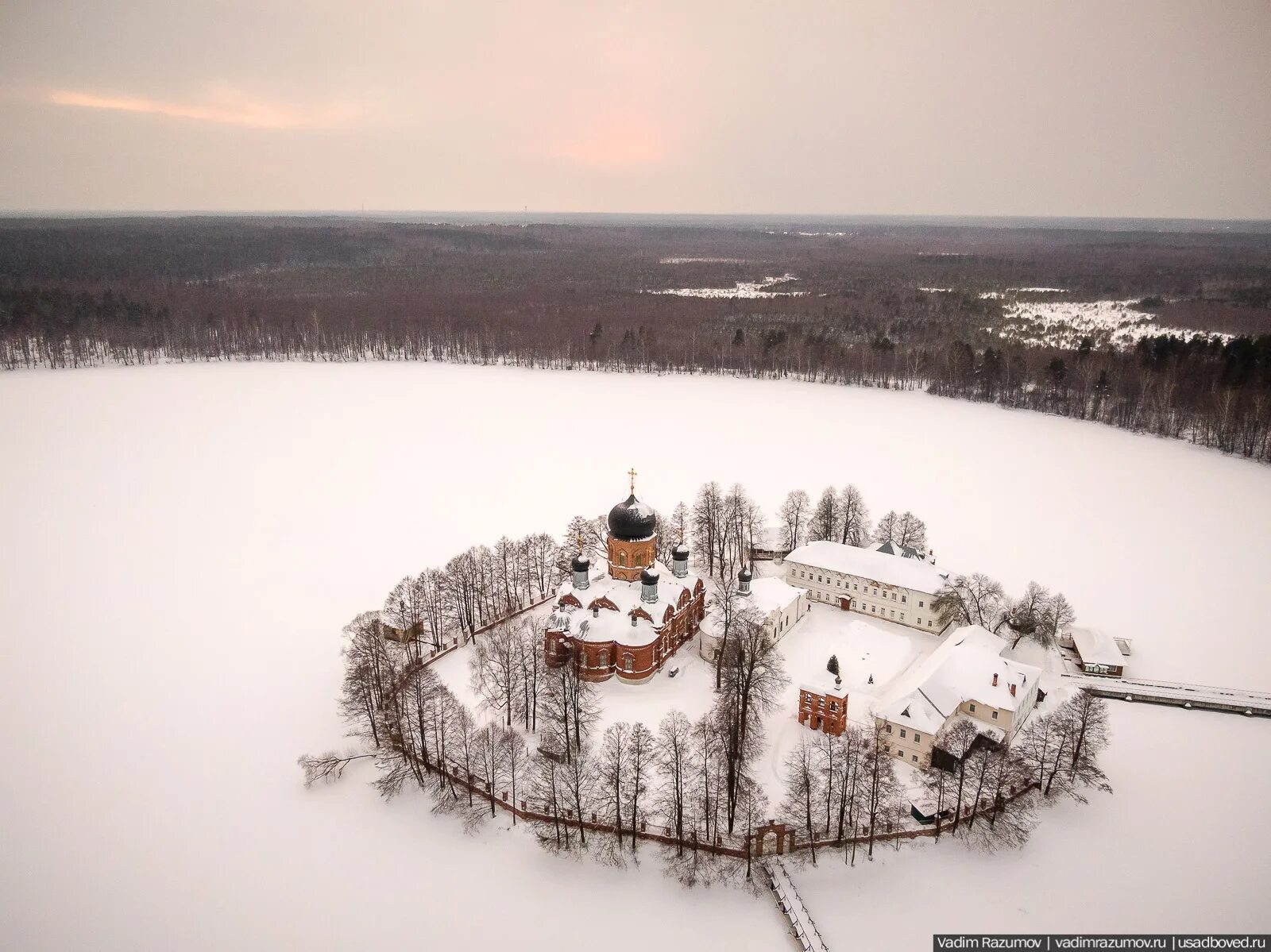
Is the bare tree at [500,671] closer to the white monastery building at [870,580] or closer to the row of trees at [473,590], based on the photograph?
the row of trees at [473,590]

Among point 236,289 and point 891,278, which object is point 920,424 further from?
point 236,289

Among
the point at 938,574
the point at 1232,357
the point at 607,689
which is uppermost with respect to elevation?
the point at 1232,357

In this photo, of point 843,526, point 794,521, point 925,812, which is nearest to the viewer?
point 925,812

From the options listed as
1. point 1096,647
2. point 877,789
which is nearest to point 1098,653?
point 1096,647

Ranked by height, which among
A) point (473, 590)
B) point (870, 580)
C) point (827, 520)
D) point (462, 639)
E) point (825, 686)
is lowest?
point (462, 639)

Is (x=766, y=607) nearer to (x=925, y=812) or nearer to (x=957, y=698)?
(x=957, y=698)

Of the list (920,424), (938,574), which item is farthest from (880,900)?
(920,424)

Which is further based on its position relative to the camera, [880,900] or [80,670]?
[80,670]

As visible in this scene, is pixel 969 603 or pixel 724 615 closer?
pixel 724 615
